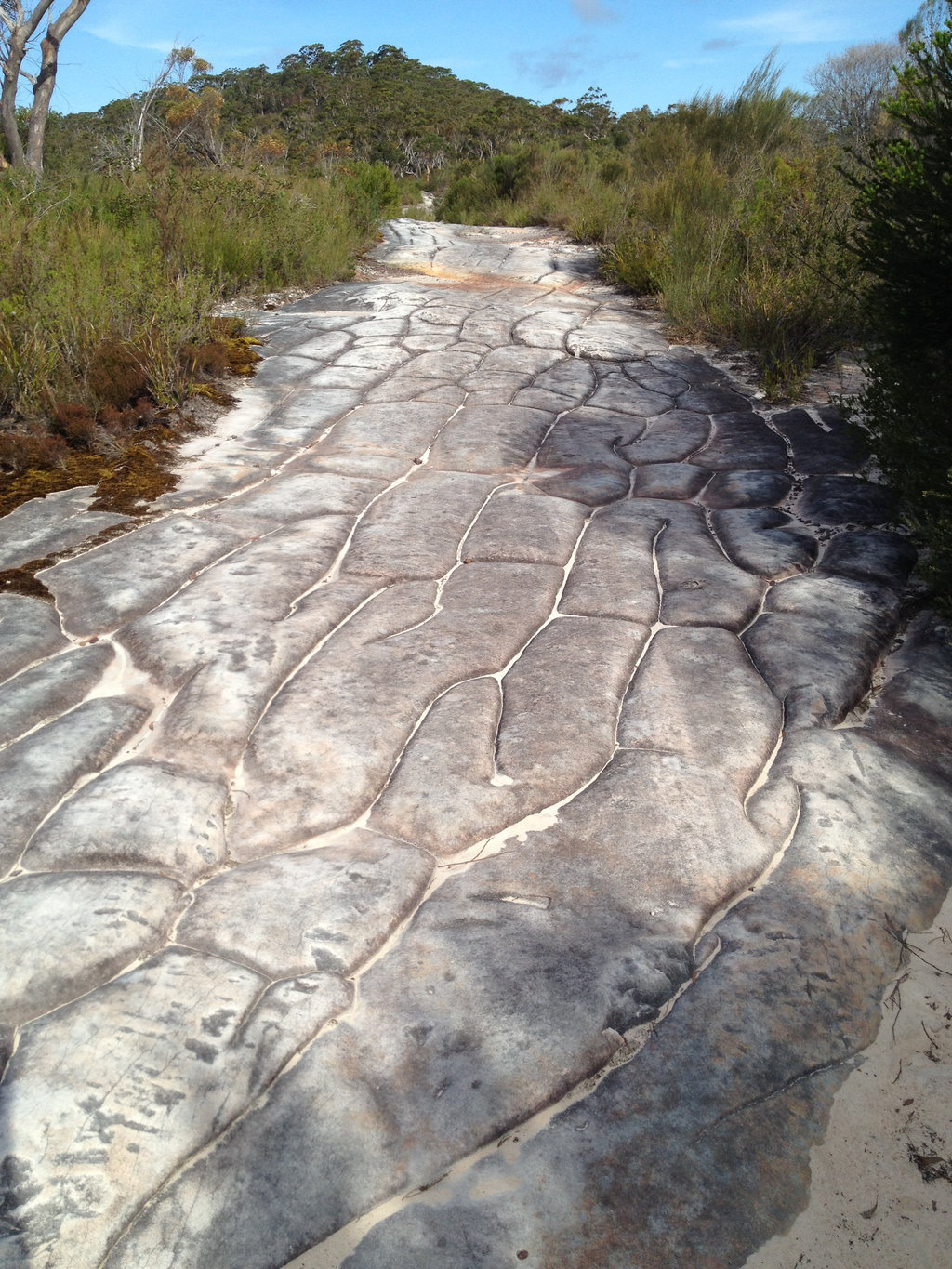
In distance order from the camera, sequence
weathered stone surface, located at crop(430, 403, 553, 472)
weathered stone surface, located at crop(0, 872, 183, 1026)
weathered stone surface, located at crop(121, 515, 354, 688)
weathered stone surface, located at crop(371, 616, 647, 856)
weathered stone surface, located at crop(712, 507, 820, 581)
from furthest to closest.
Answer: weathered stone surface, located at crop(430, 403, 553, 472) < weathered stone surface, located at crop(712, 507, 820, 581) < weathered stone surface, located at crop(121, 515, 354, 688) < weathered stone surface, located at crop(371, 616, 647, 856) < weathered stone surface, located at crop(0, 872, 183, 1026)

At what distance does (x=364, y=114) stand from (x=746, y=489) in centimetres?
3160

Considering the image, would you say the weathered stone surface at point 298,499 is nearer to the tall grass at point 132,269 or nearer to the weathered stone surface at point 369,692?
the weathered stone surface at point 369,692

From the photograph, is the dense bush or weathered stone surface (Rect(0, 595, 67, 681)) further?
the dense bush

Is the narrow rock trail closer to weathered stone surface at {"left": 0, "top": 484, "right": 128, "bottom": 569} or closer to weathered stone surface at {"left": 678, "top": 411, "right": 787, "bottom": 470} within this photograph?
weathered stone surface at {"left": 0, "top": 484, "right": 128, "bottom": 569}

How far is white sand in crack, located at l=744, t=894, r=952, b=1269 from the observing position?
4.54 ft

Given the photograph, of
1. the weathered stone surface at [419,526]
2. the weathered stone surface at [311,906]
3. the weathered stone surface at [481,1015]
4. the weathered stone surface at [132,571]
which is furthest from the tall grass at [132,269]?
the weathered stone surface at [481,1015]

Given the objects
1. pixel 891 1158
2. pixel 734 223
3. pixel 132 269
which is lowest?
pixel 891 1158

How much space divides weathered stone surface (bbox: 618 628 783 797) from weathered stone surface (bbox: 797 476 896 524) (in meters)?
1.08

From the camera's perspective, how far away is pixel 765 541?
340 centimetres

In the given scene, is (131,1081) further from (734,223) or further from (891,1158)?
(734,223)

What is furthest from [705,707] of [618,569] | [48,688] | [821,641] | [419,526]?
[48,688]

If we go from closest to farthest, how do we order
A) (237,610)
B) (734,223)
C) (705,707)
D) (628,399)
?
(705,707)
(237,610)
(628,399)
(734,223)

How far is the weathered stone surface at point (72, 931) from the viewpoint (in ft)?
5.64

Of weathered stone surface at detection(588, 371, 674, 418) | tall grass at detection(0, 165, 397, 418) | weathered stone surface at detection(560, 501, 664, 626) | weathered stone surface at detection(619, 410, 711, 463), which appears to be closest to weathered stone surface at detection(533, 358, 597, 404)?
weathered stone surface at detection(588, 371, 674, 418)
